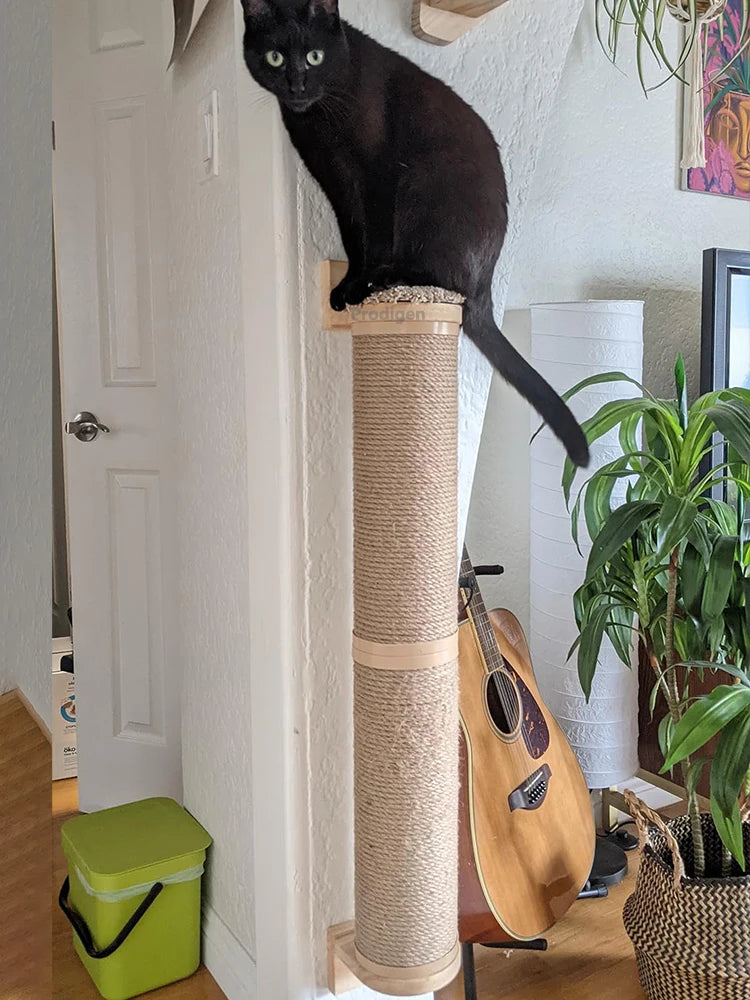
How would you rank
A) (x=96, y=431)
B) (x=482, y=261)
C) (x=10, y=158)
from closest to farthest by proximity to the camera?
(x=10, y=158)
(x=482, y=261)
(x=96, y=431)

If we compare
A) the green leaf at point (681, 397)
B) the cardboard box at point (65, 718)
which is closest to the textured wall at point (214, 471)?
the cardboard box at point (65, 718)

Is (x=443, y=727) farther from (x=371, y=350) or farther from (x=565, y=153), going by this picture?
(x=565, y=153)

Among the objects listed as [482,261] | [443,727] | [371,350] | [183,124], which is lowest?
[443,727]

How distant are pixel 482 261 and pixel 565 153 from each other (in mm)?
745

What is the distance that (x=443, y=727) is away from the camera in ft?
3.70

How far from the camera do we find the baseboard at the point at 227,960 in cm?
135

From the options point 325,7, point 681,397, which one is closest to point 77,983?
point 681,397

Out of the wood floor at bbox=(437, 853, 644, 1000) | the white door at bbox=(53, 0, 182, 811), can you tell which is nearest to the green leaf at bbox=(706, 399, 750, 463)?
the wood floor at bbox=(437, 853, 644, 1000)

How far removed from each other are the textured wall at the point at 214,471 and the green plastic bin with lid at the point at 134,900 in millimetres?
58

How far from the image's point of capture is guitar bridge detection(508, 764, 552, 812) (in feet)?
4.48

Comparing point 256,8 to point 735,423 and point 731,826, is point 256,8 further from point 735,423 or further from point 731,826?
point 731,826

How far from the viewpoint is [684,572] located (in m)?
1.30

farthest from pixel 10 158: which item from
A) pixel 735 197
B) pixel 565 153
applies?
pixel 735 197

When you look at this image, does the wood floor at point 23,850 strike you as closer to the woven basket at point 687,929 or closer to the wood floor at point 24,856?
the wood floor at point 24,856
